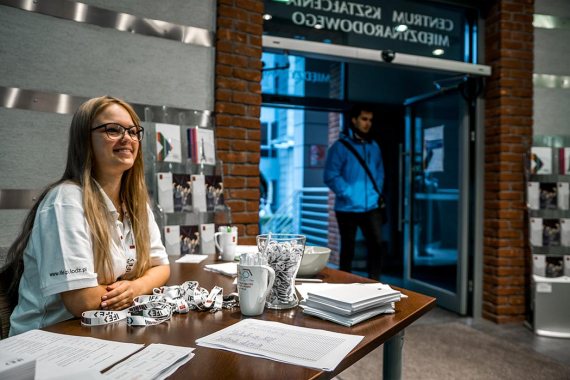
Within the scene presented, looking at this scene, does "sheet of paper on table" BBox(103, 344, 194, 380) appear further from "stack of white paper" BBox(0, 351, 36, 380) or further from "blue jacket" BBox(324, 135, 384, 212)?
"blue jacket" BBox(324, 135, 384, 212)

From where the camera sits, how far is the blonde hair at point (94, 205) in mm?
1296

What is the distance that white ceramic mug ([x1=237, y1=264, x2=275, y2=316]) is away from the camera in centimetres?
112

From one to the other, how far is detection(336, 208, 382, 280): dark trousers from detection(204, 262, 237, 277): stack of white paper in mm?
2262

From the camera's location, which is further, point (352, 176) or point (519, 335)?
point (352, 176)

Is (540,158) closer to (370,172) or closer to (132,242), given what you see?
(370,172)

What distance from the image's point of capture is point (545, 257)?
364 centimetres

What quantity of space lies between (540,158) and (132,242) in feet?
11.3

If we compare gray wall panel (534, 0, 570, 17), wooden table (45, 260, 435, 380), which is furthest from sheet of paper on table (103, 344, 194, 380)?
gray wall panel (534, 0, 570, 17)

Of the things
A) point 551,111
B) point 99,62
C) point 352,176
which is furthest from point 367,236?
point 99,62

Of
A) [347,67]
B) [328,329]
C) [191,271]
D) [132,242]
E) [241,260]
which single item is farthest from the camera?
[347,67]

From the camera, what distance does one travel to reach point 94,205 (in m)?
1.30

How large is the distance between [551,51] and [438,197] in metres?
1.59

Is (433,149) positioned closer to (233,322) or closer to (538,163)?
(538,163)

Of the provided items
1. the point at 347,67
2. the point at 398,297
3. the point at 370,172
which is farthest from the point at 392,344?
the point at 347,67
